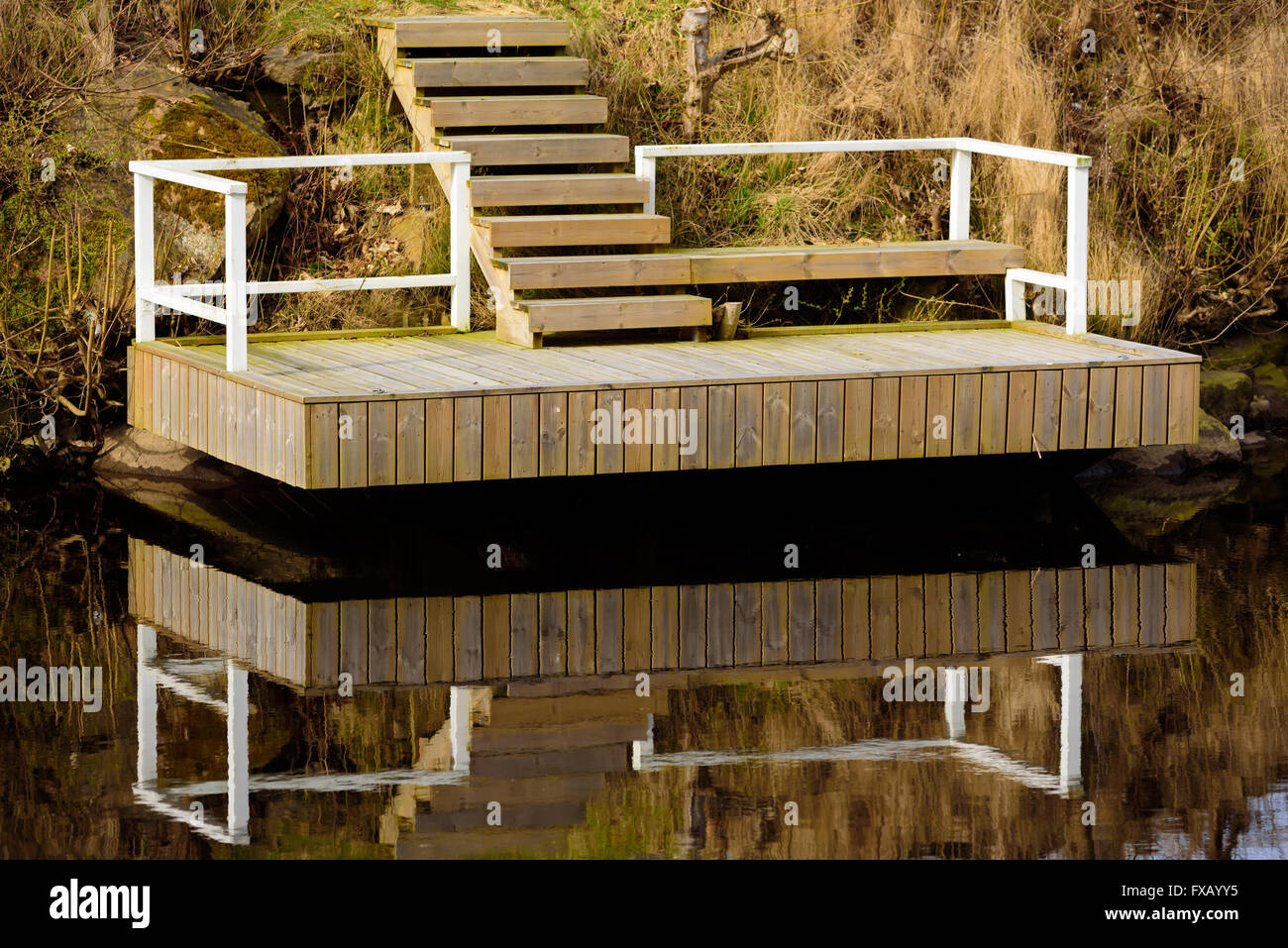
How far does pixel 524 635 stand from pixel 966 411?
8.52 feet

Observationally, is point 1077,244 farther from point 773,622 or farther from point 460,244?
point 773,622

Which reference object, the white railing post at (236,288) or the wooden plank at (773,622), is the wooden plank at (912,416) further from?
the white railing post at (236,288)

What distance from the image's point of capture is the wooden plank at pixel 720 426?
938 cm

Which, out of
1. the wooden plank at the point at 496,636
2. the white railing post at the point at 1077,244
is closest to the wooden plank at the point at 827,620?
the wooden plank at the point at 496,636

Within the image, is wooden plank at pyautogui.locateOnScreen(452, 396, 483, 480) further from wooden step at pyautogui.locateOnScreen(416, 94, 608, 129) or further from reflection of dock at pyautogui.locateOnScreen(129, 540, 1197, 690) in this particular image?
wooden step at pyautogui.locateOnScreen(416, 94, 608, 129)

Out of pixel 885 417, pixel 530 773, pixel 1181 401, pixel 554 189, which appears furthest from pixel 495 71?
pixel 530 773

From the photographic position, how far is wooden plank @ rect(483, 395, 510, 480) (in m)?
9.10

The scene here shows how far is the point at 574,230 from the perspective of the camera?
10.8 m

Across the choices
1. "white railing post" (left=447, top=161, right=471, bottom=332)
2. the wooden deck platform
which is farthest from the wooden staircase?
the wooden deck platform

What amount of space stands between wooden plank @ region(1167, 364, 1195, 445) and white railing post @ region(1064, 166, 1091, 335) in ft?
2.68

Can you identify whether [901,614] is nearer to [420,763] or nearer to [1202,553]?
[1202,553]

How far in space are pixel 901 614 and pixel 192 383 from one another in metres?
3.39

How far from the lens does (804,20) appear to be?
42.2ft
